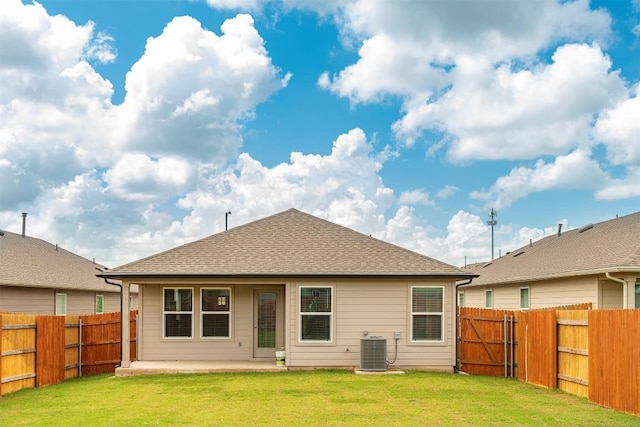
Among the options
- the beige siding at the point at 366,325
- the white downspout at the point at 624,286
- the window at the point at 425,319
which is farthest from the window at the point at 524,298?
the window at the point at 425,319

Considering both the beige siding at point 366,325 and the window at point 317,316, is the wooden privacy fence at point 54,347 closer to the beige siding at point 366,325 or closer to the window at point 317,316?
the beige siding at point 366,325

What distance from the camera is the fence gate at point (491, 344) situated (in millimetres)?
16547

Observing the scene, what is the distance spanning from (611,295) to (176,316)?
11.4 metres

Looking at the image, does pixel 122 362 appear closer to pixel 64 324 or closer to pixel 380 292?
pixel 64 324

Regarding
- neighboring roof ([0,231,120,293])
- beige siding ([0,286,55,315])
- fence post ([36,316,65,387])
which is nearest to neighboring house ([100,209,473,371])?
fence post ([36,316,65,387])

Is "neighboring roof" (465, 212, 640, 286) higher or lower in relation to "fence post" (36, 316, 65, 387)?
higher

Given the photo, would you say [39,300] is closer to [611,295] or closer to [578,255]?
[578,255]

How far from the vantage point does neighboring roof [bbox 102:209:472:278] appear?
16.3 meters

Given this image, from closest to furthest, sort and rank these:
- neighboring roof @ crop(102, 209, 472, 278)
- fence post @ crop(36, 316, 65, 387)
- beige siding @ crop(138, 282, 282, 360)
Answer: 1. fence post @ crop(36, 316, 65, 387)
2. neighboring roof @ crop(102, 209, 472, 278)
3. beige siding @ crop(138, 282, 282, 360)

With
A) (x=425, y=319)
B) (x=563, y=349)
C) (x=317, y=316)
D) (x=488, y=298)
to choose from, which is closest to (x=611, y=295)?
(x=563, y=349)

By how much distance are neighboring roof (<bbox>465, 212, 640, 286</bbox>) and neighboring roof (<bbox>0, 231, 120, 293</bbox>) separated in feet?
50.1

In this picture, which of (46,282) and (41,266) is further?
(41,266)

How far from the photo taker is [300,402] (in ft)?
38.3

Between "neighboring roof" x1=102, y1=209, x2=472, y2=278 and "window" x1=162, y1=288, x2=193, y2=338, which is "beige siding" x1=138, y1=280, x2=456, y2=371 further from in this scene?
"window" x1=162, y1=288, x2=193, y2=338
